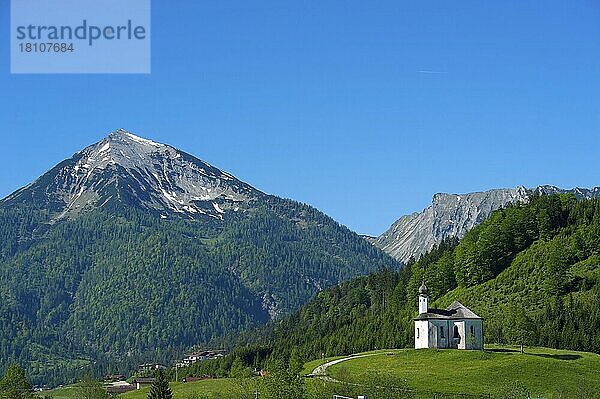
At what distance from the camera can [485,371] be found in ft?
323

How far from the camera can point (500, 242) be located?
162250 mm

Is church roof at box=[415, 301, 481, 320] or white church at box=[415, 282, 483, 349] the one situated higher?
church roof at box=[415, 301, 481, 320]

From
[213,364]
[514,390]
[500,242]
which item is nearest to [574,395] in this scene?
[514,390]

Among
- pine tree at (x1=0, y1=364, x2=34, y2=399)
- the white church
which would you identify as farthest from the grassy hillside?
pine tree at (x1=0, y1=364, x2=34, y2=399)

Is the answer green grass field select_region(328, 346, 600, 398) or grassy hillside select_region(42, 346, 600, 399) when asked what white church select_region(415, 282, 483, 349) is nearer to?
grassy hillside select_region(42, 346, 600, 399)

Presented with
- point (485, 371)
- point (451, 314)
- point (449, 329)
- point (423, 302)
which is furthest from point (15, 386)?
point (451, 314)

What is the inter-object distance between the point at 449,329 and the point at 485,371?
2186cm

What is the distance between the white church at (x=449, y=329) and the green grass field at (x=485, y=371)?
3.55 metres

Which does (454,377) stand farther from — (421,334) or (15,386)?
(15,386)

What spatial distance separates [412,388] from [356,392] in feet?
30.3

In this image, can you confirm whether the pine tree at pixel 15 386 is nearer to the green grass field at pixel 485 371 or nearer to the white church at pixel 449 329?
the green grass field at pixel 485 371

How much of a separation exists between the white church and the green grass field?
3.55m

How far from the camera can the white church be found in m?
118

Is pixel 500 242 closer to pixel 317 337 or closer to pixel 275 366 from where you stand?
pixel 317 337
